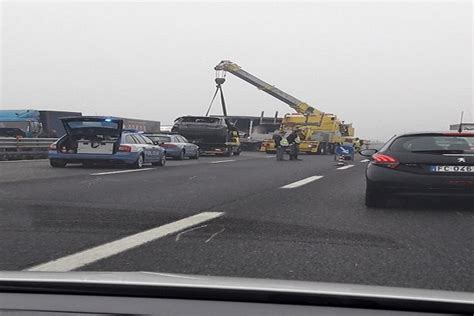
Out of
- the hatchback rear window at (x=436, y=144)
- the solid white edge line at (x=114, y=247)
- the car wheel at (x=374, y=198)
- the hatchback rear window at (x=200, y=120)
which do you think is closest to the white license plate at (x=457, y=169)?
the hatchback rear window at (x=436, y=144)

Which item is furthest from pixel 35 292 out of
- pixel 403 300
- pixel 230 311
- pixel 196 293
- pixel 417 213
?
pixel 417 213

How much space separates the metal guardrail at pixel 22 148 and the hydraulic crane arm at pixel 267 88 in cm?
1814

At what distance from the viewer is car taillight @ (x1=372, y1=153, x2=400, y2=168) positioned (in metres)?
8.45

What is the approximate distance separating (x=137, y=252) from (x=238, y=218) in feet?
8.34

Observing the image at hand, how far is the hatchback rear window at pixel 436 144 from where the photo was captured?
8375mm

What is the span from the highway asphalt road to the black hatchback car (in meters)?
0.40

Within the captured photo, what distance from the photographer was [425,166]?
830 centimetres

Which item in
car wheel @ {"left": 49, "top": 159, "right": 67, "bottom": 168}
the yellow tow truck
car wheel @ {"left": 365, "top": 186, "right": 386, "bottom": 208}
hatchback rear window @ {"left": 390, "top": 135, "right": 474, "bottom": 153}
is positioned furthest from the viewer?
the yellow tow truck

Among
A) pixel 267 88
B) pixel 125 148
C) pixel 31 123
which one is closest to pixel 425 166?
pixel 125 148

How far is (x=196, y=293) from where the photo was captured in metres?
2.30

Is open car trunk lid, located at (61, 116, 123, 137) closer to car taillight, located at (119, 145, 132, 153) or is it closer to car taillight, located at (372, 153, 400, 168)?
car taillight, located at (119, 145, 132, 153)

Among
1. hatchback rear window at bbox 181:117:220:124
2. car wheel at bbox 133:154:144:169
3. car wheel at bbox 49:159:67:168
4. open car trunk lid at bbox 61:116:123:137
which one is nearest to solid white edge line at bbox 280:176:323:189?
car wheel at bbox 133:154:144:169

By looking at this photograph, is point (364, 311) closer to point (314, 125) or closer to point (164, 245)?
point (164, 245)

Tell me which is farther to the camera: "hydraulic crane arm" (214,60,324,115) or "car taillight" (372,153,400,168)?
"hydraulic crane arm" (214,60,324,115)
